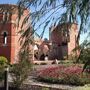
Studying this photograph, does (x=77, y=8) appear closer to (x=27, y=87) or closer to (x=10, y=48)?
(x=27, y=87)

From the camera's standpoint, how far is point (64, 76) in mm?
23297

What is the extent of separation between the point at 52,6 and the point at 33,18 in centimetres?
47

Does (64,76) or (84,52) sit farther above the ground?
(84,52)

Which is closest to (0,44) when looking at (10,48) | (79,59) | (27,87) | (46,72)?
(10,48)

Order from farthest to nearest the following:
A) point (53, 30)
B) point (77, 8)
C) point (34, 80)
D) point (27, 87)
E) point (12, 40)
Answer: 1. point (12, 40)
2. point (34, 80)
3. point (27, 87)
4. point (53, 30)
5. point (77, 8)

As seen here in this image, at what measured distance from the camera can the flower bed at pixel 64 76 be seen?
72.3ft

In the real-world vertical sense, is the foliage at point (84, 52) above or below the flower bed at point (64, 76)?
above

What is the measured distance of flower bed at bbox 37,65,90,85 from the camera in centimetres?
2204

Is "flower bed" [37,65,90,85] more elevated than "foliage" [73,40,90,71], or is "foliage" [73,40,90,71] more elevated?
"foliage" [73,40,90,71]

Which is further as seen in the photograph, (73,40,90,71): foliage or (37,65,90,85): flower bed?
(37,65,90,85): flower bed

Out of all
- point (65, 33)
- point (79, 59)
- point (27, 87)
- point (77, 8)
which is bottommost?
point (27, 87)

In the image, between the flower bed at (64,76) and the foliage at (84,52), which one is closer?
the foliage at (84,52)

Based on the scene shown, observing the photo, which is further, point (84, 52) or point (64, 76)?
point (64, 76)

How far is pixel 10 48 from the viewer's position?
4538cm
